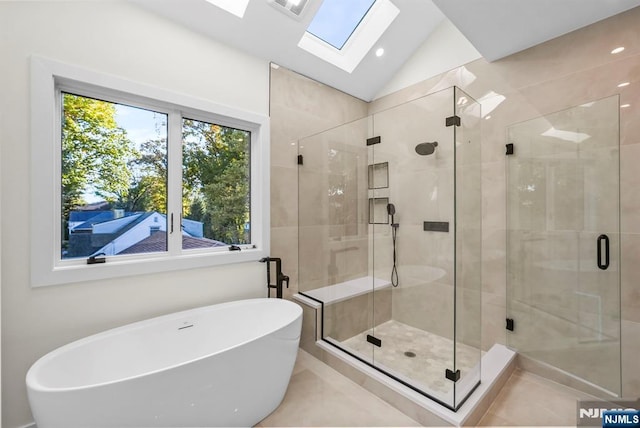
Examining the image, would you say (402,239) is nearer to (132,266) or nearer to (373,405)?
(373,405)

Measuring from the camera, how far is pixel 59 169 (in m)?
1.68

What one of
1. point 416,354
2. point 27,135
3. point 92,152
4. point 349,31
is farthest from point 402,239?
point 27,135

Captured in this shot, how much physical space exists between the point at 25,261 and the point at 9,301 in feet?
0.71

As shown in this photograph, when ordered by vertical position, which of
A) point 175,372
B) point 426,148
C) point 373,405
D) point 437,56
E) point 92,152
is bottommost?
point 373,405

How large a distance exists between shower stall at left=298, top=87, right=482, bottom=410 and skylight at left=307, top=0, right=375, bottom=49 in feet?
3.07

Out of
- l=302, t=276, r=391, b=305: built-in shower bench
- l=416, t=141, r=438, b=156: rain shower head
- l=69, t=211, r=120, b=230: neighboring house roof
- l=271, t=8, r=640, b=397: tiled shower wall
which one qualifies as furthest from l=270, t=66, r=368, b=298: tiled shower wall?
l=69, t=211, r=120, b=230: neighboring house roof

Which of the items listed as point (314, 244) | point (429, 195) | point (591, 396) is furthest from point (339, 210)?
point (591, 396)

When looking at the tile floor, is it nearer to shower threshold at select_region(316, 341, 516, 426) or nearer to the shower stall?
shower threshold at select_region(316, 341, 516, 426)

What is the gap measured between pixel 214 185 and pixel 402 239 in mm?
1750

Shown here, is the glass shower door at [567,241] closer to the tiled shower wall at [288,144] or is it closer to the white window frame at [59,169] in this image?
the tiled shower wall at [288,144]

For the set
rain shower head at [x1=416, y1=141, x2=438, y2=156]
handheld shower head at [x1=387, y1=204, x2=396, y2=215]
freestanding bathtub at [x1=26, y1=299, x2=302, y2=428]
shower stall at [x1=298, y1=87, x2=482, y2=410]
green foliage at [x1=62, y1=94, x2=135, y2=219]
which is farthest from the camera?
handheld shower head at [x1=387, y1=204, x2=396, y2=215]

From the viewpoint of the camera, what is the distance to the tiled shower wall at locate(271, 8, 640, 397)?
5.70 feet

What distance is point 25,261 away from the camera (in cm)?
152

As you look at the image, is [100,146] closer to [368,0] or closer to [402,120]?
[402,120]
